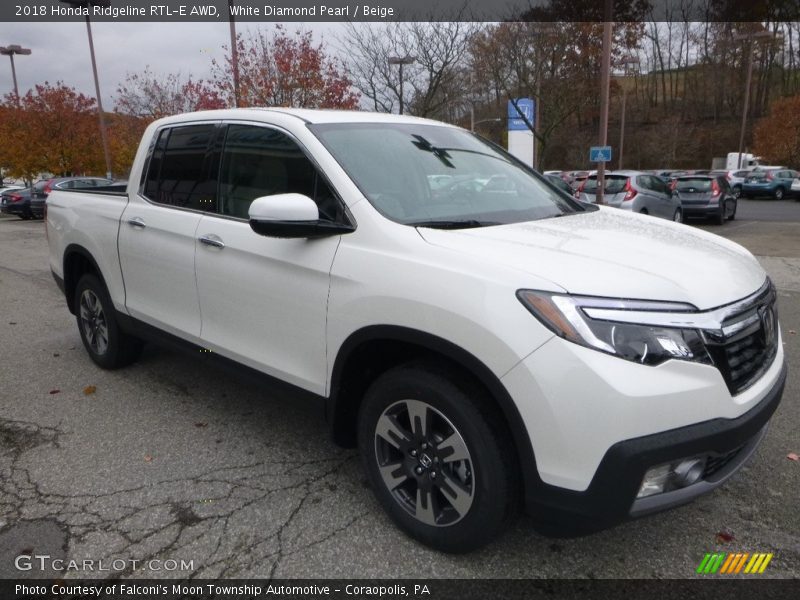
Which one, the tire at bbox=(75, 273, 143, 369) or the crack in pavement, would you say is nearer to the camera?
the crack in pavement

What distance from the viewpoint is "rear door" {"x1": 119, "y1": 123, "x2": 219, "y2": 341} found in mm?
3611

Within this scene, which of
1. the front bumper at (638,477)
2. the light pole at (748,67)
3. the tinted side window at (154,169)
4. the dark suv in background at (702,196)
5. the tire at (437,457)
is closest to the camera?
the front bumper at (638,477)

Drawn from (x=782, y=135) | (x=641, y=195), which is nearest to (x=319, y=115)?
(x=641, y=195)

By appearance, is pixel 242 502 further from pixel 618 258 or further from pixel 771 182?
pixel 771 182

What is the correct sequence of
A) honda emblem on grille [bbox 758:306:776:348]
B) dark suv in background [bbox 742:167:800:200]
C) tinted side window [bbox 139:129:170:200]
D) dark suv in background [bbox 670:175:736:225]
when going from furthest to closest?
dark suv in background [bbox 742:167:800:200] < dark suv in background [bbox 670:175:736:225] < tinted side window [bbox 139:129:170:200] < honda emblem on grille [bbox 758:306:776:348]

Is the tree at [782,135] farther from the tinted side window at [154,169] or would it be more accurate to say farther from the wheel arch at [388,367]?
the wheel arch at [388,367]

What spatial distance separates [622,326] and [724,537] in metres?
1.32

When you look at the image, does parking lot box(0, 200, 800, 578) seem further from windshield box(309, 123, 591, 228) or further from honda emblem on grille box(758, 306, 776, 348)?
windshield box(309, 123, 591, 228)

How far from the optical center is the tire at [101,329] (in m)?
4.62

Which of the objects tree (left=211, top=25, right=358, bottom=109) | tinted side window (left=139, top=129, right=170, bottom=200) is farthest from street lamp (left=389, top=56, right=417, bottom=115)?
tinted side window (left=139, top=129, right=170, bottom=200)

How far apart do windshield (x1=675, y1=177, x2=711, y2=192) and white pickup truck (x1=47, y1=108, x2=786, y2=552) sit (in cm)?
1489

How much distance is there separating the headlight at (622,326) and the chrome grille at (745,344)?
9cm

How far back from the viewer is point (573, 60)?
67.2 feet

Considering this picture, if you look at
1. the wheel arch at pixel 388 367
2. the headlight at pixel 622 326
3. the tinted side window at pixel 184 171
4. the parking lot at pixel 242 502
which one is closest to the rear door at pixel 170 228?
the tinted side window at pixel 184 171
